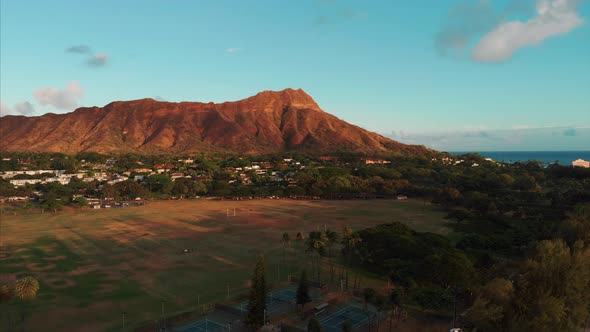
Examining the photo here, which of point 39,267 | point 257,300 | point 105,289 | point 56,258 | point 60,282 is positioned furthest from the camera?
point 56,258

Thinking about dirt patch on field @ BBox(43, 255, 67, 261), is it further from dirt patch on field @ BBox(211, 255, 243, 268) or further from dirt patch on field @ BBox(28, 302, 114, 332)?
dirt patch on field @ BBox(211, 255, 243, 268)

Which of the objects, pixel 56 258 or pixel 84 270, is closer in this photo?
pixel 84 270

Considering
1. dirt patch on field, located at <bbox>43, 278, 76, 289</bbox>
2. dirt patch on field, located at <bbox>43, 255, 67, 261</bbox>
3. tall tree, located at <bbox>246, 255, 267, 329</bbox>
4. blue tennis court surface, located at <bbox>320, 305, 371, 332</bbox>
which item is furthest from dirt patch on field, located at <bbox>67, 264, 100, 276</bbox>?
blue tennis court surface, located at <bbox>320, 305, 371, 332</bbox>

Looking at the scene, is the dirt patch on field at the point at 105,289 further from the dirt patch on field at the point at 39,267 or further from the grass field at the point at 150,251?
the dirt patch on field at the point at 39,267

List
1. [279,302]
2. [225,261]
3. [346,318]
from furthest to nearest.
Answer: [225,261] < [279,302] < [346,318]

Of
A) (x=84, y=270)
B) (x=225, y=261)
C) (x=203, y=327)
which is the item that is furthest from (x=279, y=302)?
(x=84, y=270)

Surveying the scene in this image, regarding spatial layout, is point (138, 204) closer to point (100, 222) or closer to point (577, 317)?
point (100, 222)

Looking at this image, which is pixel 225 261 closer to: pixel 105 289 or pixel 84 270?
pixel 105 289
